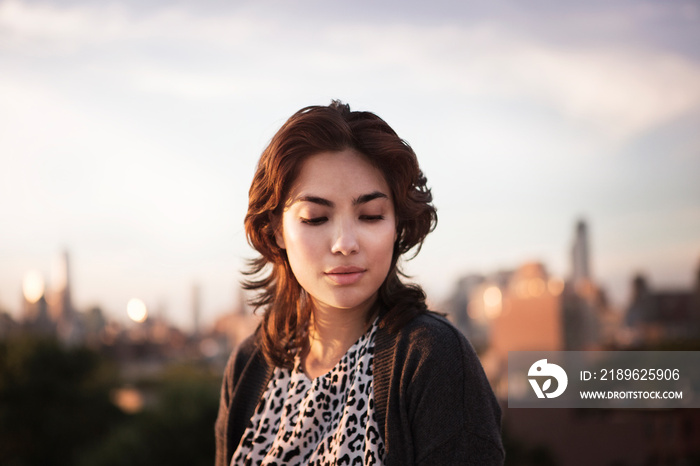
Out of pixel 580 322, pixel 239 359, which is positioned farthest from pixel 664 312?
pixel 239 359

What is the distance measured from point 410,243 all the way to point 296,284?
0.46 m

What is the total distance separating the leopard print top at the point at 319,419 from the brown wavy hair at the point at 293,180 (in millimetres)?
110

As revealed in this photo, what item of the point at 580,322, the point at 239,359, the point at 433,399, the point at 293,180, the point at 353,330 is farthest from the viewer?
the point at 580,322

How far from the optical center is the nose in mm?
1946

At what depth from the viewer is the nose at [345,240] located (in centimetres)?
195

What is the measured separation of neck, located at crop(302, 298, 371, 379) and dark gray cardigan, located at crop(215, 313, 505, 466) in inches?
5.9

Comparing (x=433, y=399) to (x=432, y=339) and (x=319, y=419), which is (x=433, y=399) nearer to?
(x=432, y=339)

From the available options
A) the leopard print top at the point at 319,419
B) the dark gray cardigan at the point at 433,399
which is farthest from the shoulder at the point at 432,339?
the leopard print top at the point at 319,419

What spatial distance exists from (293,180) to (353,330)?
56cm

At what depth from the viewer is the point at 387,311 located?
217 centimetres

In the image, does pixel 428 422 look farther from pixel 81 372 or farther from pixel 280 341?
pixel 81 372

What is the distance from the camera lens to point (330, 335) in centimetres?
226

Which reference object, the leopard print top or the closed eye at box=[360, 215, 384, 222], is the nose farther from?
the leopard print top

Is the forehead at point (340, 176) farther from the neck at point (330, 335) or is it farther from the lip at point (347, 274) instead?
the neck at point (330, 335)
